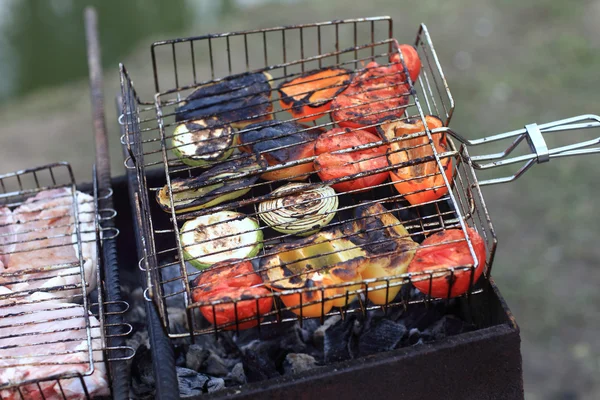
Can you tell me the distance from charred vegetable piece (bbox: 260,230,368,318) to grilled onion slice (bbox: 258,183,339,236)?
0.25 ft

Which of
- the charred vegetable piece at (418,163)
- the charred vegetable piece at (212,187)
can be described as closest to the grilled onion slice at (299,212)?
the charred vegetable piece at (212,187)

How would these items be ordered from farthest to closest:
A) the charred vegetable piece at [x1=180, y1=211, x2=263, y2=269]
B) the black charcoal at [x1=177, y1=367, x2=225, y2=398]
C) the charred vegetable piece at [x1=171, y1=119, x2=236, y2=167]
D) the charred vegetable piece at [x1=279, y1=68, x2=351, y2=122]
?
the charred vegetable piece at [x1=279, y1=68, x2=351, y2=122] → the charred vegetable piece at [x1=171, y1=119, x2=236, y2=167] → the black charcoal at [x1=177, y1=367, x2=225, y2=398] → the charred vegetable piece at [x1=180, y1=211, x2=263, y2=269]

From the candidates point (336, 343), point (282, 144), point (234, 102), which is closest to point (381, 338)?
point (336, 343)

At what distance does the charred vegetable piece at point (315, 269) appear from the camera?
1979 millimetres

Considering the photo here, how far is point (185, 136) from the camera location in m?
2.59

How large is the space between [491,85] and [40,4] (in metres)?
6.90

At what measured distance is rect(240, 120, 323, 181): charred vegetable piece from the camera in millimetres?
2471

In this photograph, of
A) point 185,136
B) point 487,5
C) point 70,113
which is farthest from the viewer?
point 487,5

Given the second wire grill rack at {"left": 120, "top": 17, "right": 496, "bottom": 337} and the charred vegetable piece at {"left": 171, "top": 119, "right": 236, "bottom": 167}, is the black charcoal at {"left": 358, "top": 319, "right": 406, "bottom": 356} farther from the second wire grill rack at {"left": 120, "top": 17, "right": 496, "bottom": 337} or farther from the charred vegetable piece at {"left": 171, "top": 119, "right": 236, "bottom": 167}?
the charred vegetable piece at {"left": 171, "top": 119, "right": 236, "bottom": 167}

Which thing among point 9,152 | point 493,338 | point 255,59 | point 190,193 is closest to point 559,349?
point 493,338

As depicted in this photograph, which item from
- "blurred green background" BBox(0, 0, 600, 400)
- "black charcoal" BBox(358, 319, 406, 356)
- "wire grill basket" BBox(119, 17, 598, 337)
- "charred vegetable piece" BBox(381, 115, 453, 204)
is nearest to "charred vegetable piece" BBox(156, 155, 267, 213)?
"wire grill basket" BBox(119, 17, 598, 337)

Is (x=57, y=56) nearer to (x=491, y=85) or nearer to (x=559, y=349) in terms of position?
(x=491, y=85)

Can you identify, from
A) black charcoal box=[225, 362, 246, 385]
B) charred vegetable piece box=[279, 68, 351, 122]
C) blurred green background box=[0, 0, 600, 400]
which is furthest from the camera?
blurred green background box=[0, 0, 600, 400]

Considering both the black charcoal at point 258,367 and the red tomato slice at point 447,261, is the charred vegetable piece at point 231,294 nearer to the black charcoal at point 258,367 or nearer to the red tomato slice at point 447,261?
the black charcoal at point 258,367
